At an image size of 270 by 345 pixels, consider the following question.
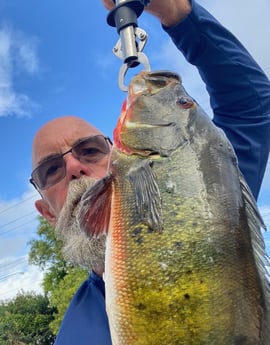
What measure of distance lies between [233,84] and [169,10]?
55 centimetres

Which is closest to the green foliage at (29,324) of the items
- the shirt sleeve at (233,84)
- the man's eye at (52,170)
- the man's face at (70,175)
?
the man's face at (70,175)

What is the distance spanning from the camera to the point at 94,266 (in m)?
2.52

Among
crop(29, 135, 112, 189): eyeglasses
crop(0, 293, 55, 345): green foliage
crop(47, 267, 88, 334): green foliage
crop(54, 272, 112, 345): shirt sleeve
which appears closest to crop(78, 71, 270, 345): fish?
crop(54, 272, 112, 345): shirt sleeve

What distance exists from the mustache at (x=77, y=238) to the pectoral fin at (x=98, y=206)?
80 centimetres

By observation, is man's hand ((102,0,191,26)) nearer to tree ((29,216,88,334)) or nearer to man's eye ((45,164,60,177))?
man's eye ((45,164,60,177))

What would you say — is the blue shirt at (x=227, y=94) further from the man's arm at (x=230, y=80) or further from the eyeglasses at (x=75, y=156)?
the eyeglasses at (x=75, y=156)

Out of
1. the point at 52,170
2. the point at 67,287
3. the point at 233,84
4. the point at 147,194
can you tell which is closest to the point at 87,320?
the point at 52,170

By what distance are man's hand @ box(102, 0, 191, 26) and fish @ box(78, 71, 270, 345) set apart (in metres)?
0.78

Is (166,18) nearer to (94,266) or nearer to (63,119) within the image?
(63,119)

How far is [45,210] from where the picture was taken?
3219 mm

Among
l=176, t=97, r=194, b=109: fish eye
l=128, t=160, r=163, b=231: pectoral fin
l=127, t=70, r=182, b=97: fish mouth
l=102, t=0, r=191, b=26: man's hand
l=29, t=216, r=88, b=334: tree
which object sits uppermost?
l=29, t=216, r=88, b=334: tree

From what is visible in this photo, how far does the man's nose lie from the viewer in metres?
2.59

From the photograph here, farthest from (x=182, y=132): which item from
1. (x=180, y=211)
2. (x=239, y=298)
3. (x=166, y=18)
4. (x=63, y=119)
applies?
(x=63, y=119)

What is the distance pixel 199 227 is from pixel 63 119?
198 cm
